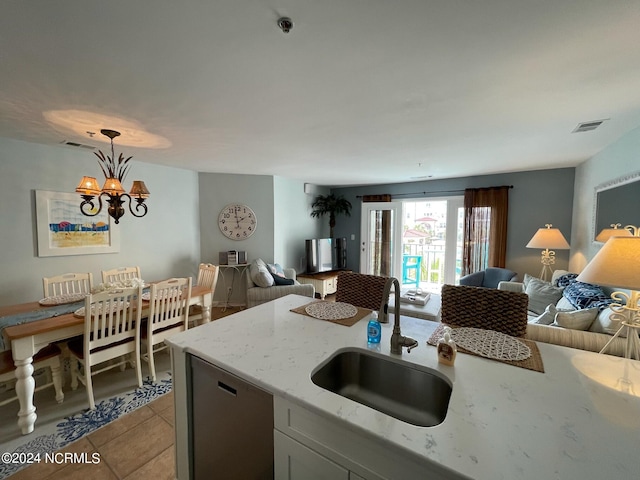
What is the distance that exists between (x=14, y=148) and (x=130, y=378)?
102 inches

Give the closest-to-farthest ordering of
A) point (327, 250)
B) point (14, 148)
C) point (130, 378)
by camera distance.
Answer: point (130, 378)
point (14, 148)
point (327, 250)

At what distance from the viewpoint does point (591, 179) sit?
3.27m

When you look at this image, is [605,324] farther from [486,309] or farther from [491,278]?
[491,278]

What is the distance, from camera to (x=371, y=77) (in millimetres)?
1539

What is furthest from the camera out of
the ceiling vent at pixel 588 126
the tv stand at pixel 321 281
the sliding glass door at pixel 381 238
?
the sliding glass door at pixel 381 238

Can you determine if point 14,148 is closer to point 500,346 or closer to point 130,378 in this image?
point 130,378

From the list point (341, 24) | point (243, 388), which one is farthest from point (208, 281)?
point (341, 24)

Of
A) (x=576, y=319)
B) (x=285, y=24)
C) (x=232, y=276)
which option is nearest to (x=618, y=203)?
(x=576, y=319)

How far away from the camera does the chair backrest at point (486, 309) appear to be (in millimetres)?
1401

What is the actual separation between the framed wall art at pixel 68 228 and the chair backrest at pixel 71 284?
44 cm

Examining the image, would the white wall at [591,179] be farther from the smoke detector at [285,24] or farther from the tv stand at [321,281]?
the tv stand at [321,281]

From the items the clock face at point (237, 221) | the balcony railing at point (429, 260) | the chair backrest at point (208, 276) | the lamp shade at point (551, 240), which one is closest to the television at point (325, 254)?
the clock face at point (237, 221)

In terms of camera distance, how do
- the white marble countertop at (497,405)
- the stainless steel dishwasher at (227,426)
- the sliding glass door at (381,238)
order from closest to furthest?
1. the white marble countertop at (497,405)
2. the stainless steel dishwasher at (227,426)
3. the sliding glass door at (381,238)

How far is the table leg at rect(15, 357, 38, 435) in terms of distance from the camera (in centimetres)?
178
